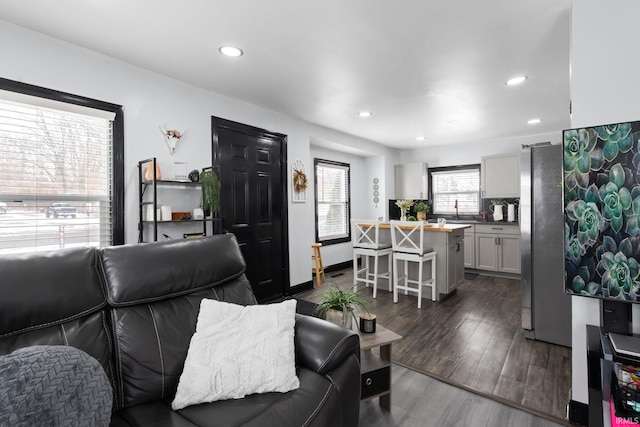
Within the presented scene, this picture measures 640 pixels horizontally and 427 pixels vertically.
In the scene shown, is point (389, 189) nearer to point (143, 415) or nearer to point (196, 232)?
point (196, 232)

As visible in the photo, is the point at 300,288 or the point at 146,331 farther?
the point at 300,288

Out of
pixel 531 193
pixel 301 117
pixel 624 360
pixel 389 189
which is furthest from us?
pixel 389 189

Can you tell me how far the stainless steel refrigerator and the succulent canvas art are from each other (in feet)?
3.28

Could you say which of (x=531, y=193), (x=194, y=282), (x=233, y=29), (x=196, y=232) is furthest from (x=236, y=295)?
(x=531, y=193)

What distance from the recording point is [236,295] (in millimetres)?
1763

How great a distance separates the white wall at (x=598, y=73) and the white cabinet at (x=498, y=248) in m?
3.72

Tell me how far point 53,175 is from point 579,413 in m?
3.78

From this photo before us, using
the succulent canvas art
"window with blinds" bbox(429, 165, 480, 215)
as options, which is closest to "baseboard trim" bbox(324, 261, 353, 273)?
"window with blinds" bbox(429, 165, 480, 215)

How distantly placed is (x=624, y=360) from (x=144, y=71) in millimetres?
3767

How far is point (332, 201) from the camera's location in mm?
6004

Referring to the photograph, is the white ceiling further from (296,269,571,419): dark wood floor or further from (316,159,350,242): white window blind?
(296,269,571,419): dark wood floor

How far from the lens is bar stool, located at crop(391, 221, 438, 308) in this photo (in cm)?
372

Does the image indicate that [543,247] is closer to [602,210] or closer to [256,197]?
[602,210]

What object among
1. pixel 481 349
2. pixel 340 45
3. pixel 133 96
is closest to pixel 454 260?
pixel 481 349
